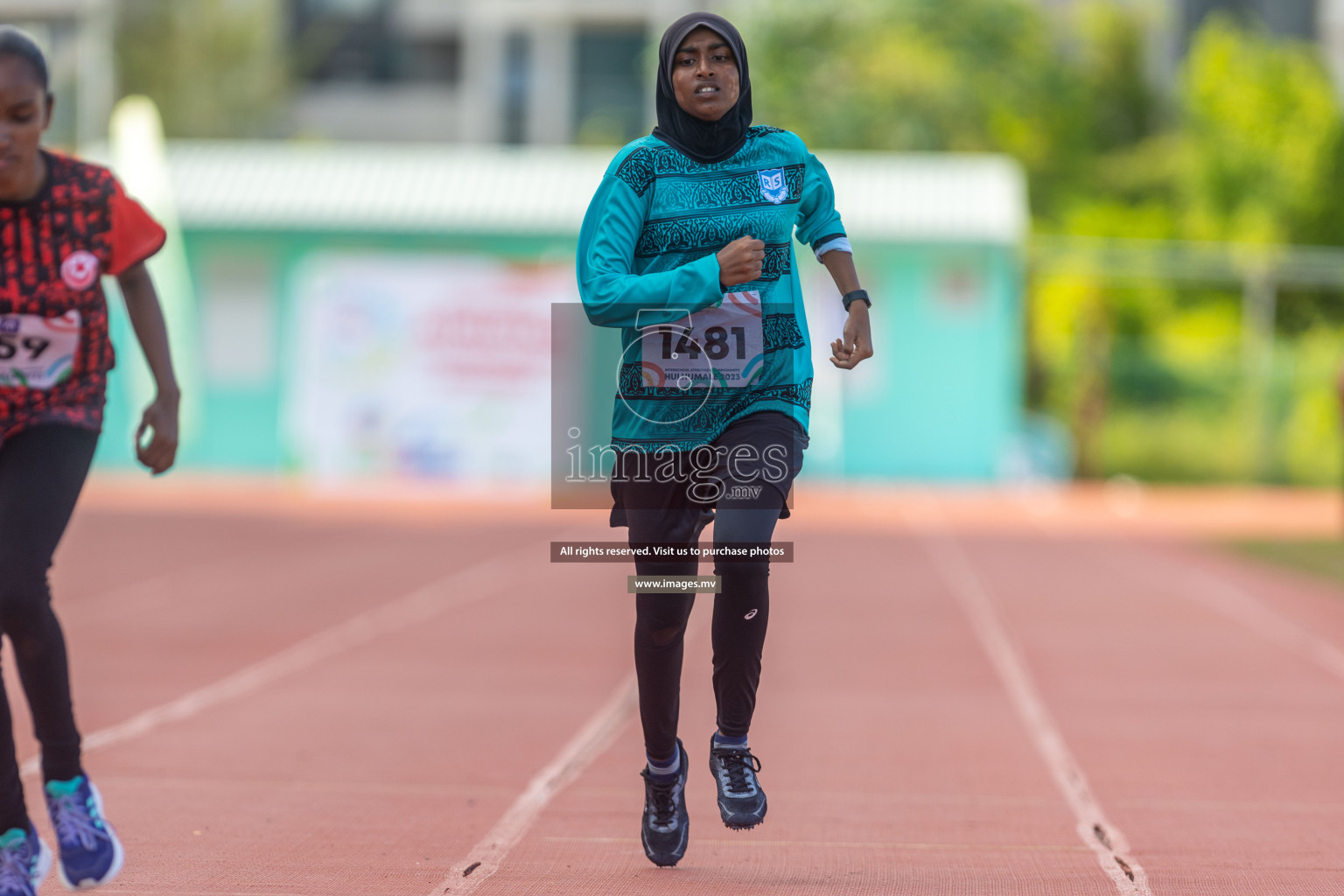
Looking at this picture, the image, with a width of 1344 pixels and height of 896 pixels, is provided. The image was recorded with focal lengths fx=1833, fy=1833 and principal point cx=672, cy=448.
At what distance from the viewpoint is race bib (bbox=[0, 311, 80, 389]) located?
12.9 ft

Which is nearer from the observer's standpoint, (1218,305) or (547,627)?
(547,627)

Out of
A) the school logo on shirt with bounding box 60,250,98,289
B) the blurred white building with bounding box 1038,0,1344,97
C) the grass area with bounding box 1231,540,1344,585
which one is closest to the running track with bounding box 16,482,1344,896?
the grass area with bounding box 1231,540,1344,585

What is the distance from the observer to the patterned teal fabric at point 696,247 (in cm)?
423

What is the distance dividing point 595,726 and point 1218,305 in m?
30.0

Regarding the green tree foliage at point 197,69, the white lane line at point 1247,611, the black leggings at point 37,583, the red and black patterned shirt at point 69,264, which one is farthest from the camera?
the green tree foliage at point 197,69

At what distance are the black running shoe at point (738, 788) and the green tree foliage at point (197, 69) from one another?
49600mm

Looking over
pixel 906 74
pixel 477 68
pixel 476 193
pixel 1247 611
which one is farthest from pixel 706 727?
pixel 477 68

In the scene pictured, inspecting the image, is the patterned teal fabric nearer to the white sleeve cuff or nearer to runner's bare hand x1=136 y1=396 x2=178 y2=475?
the white sleeve cuff

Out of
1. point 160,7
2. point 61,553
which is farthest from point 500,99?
point 61,553

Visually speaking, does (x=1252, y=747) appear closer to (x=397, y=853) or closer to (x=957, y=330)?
(x=397, y=853)

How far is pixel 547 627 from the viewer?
1090 cm

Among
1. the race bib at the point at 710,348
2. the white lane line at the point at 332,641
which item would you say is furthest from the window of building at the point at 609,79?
the race bib at the point at 710,348

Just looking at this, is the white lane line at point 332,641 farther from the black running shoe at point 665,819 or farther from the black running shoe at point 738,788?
the black running shoe at point 738,788

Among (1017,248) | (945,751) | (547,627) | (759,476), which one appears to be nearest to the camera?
(759,476)
